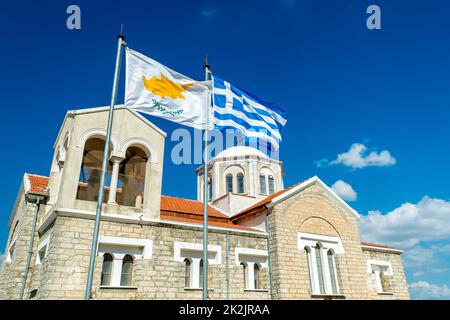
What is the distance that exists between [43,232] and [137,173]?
203 inches

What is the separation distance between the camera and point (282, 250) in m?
16.5

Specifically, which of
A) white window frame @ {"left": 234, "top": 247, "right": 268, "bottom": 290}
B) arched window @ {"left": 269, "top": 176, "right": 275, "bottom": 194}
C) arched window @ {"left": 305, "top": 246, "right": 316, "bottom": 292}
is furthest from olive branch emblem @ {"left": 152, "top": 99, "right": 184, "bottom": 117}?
arched window @ {"left": 269, "top": 176, "right": 275, "bottom": 194}

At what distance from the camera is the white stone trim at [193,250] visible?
14.4 metres

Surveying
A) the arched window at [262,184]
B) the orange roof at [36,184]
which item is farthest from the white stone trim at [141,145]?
the arched window at [262,184]

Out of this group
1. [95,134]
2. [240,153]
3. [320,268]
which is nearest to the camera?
[95,134]

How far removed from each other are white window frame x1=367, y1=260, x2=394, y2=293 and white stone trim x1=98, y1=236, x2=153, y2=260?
1479 centimetres

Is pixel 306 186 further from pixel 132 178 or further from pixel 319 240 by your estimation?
pixel 132 178

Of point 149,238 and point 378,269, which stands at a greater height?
point 149,238

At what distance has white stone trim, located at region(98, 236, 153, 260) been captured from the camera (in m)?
13.0

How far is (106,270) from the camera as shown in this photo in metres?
13.1

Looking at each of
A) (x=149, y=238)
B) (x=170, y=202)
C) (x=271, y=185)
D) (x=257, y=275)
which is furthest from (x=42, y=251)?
(x=271, y=185)

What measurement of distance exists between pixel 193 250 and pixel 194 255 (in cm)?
32
